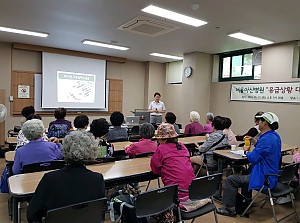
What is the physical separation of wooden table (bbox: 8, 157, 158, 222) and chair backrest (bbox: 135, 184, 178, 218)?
41 centimetres

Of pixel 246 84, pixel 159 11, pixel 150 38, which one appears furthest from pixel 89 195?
pixel 246 84

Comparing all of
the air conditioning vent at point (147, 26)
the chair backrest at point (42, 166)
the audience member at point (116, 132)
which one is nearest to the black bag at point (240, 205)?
the audience member at point (116, 132)

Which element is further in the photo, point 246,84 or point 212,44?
point 246,84

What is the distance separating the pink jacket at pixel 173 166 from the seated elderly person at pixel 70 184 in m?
0.72

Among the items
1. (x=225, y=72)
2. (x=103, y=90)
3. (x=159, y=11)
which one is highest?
(x=159, y=11)

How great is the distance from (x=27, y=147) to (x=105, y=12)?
8.74 feet

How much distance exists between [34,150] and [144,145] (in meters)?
1.26

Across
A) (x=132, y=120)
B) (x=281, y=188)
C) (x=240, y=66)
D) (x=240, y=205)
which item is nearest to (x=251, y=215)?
(x=240, y=205)

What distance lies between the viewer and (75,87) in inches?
305

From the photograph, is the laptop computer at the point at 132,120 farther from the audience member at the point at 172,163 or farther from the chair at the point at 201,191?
the chair at the point at 201,191

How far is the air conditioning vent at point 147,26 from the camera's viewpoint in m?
4.39

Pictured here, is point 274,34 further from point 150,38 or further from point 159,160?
point 159,160

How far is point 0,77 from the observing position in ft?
22.2

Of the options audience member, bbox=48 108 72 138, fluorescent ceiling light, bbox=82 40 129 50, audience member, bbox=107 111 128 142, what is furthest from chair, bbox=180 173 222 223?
fluorescent ceiling light, bbox=82 40 129 50
